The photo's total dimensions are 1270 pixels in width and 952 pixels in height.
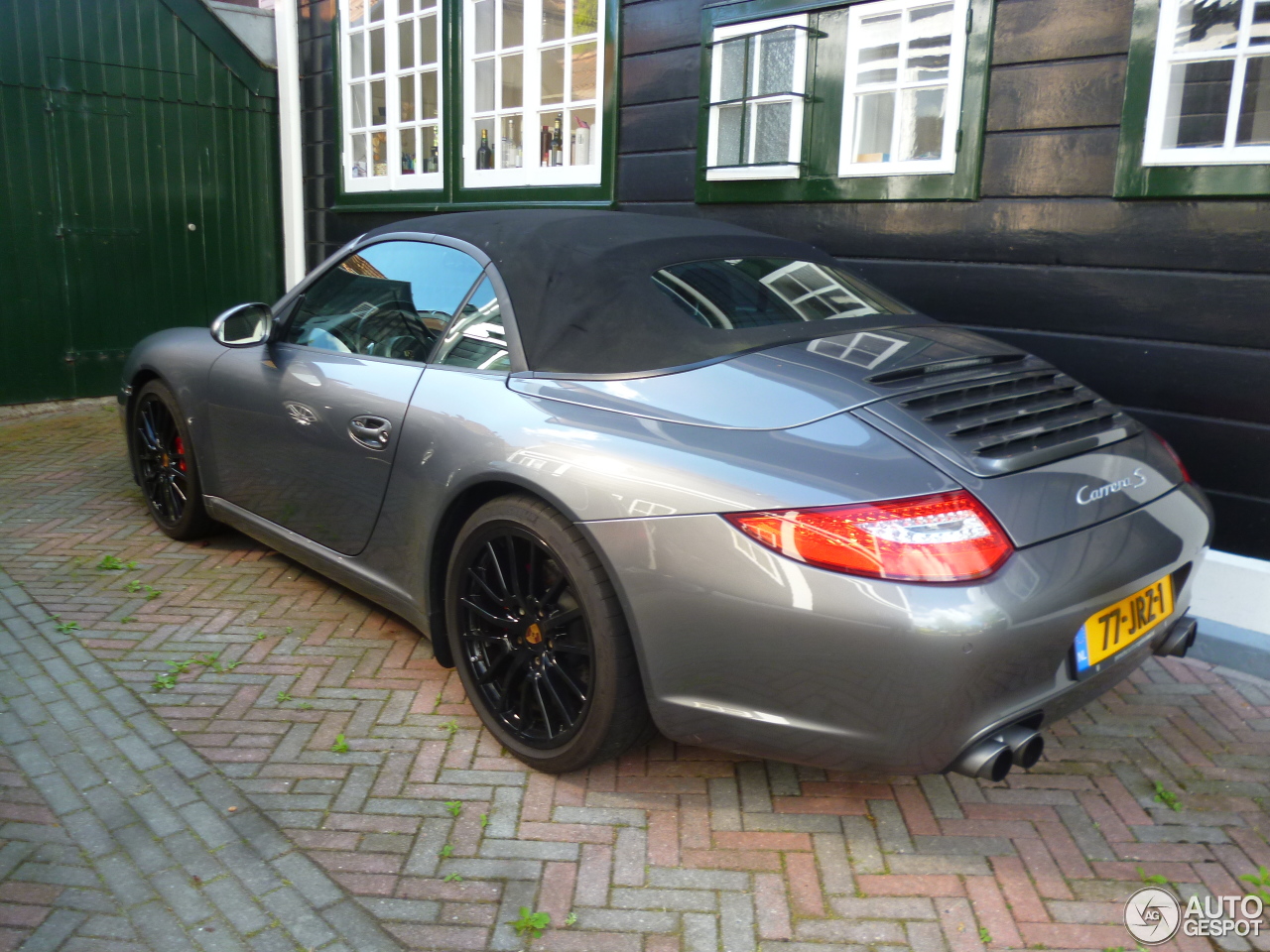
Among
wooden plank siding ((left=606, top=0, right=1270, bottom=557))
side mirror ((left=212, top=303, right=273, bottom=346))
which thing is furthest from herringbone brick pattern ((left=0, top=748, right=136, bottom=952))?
wooden plank siding ((left=606, top=0, right=1270, bottom=557))

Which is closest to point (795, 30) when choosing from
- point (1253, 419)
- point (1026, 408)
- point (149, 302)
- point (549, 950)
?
point (1253, 419)

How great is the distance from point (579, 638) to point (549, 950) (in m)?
0.73

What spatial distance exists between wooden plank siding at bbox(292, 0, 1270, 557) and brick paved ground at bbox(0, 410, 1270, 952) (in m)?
1.02

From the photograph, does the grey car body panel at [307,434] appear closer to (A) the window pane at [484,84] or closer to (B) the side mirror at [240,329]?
(B) the side mirror at [240,329]

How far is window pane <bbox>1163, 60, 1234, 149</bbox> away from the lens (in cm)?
373

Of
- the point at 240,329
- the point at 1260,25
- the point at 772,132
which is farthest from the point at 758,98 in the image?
the point at 240,329

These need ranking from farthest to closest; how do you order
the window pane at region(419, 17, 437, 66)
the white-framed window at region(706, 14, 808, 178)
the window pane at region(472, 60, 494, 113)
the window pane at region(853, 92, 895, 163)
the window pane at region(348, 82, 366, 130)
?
the window pane at region(348, 82, 366, 130) < the window pane at region(419, 17, 437, 66) < the window pane at region(472, 60, 494, 113) < the white-framed window at region(706, 14, 808, 178) < the window pane at region(853, 92, 895, 163)

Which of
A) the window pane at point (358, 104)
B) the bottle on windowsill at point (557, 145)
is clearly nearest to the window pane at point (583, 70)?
the bottle on windowsill at point (557, 145)

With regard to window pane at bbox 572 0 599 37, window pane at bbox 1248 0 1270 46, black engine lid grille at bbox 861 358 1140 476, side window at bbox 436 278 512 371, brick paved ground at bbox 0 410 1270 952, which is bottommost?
brick paved ground at bbox 0 410 1270 952

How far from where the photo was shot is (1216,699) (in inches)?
132

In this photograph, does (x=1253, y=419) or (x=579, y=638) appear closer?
(x=579, y=638)

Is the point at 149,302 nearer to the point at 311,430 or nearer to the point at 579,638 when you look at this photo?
Answer: the point at 311,430

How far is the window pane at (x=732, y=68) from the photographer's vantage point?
17.4 ft

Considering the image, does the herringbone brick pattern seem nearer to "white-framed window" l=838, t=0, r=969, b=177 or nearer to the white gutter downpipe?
"white-framed window" l=838, t=0, r=969, b=177
